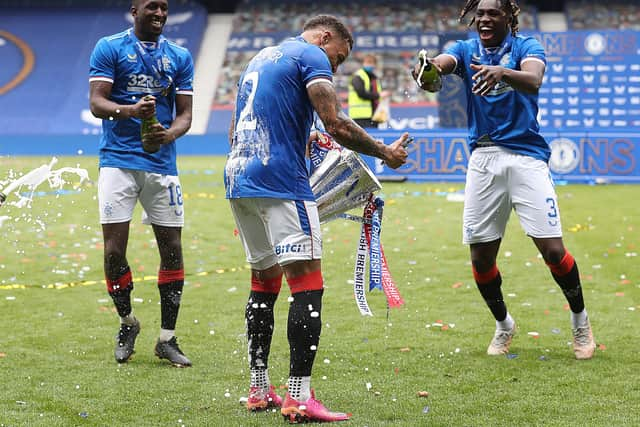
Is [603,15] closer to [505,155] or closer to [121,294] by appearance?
[505,155]

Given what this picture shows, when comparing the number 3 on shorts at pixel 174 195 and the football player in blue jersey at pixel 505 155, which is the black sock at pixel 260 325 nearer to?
the number 3 on shorts at pixel 174 195

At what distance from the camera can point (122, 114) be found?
17.8 feet

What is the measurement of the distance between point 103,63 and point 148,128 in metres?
0.51

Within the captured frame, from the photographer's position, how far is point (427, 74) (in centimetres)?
527

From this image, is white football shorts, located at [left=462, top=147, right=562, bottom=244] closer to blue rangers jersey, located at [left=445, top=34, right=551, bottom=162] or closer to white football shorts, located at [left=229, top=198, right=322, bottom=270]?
blue rangers jersey, located at [left=445, top=34, right=551, bottom=162]

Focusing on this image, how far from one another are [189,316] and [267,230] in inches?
108

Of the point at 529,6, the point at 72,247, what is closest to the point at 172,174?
the point at 72,247

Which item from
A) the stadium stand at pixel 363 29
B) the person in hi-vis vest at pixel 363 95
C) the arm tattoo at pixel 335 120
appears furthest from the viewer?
the stadium stand at pixel 363 29

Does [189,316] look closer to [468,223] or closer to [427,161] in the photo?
[468,223]

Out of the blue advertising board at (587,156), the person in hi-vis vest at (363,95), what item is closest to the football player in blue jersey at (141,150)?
the person in hi-vis vest at (363,95)

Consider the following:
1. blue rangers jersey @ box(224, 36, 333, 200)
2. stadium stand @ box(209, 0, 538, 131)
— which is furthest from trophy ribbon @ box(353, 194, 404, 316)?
stadium stand @ box(209, 0, 538, 131)

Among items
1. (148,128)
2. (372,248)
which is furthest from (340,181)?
(148,128)

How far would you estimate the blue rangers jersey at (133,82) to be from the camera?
5.62m

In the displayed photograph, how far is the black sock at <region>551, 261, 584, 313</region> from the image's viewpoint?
5.75m
